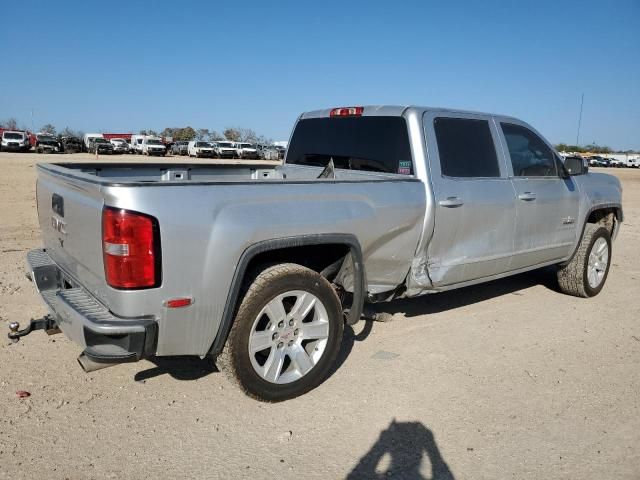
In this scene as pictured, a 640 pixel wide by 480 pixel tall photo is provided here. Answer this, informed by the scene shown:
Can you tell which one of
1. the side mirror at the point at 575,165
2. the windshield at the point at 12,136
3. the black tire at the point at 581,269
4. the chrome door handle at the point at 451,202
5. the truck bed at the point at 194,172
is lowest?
the black tire at the point at 581,269

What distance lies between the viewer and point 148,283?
2.88m

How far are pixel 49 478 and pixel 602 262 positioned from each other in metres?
5.93

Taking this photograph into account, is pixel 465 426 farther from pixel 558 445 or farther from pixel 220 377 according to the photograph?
pixel 220 377

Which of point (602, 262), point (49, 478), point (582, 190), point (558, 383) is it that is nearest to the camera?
point (49, 478)

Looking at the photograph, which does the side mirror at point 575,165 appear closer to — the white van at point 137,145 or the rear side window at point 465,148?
the rear side window at point 465,148

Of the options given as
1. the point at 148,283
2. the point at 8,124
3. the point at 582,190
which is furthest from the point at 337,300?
the point at 8,124

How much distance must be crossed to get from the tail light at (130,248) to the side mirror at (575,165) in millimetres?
4306

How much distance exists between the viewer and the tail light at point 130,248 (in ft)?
9.18

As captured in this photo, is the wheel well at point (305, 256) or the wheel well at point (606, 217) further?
the wheel well at point (606, 217)

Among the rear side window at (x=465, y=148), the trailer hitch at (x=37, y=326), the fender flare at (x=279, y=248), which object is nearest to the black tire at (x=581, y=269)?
the rear side window at (x=465, y=148)

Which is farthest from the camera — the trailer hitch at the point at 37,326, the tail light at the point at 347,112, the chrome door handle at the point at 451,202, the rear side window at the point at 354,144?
the tail light at the point at 347,112

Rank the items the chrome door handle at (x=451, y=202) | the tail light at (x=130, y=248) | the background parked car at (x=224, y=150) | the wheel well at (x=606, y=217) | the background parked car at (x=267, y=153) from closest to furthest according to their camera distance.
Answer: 1. the tail light at (x=130, y=248)
2. the chrome door handle at (x=451, y=202)
3. the wheel well at (x=606, y=217)
4. the background parked car at (x=224, y=150)
5. the background parked car at (x=267, y=153)

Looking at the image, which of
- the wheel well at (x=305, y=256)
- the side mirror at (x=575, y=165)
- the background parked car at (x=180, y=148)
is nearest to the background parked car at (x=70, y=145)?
the background parked car at (x=180, y=148)

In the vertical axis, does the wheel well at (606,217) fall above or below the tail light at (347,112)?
below
